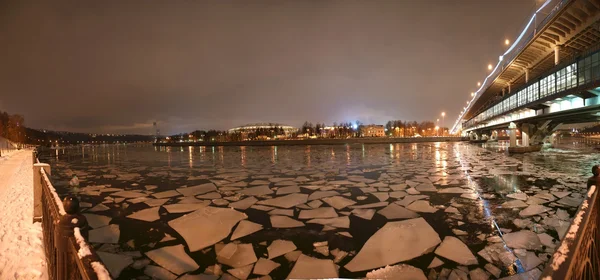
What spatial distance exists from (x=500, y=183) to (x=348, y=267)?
889cm

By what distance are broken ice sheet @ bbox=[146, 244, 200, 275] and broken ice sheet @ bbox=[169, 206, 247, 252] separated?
21 cm

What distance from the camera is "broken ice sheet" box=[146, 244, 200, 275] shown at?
4.07 m

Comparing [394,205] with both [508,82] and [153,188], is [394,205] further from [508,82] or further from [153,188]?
[508,82]

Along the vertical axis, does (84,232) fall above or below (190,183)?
above

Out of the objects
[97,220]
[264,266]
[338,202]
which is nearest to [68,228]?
[264,266]

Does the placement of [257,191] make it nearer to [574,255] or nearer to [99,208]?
[99,208]

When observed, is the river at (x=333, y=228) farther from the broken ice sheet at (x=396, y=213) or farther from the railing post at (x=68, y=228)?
the railing post at (x=68, y=228)

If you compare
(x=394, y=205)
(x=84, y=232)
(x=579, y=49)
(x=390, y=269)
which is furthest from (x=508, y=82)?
(x=84, y=232)

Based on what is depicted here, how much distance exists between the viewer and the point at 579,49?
2755 cm

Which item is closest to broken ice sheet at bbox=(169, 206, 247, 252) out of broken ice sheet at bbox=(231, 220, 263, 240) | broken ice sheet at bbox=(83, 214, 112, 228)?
broken ice sheet at bbox=(231, 220, 263, 240)

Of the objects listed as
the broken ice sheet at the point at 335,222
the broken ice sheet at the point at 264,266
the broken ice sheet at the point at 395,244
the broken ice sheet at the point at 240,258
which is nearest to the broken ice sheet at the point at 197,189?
the broken ice sheet at the point at 335,222

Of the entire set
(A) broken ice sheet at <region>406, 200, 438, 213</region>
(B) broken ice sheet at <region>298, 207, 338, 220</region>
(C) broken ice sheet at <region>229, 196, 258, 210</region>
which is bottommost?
(A) broken ice sheet at <region>406, 200, 438, 213</region>

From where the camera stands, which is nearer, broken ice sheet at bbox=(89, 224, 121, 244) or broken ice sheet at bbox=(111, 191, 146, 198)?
broken ice sheet at bbox=(89, 224, 121, 244)

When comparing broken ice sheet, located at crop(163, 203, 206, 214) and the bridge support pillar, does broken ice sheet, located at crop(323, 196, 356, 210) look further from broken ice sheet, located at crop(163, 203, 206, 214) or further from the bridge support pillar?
the bridge support pillar
